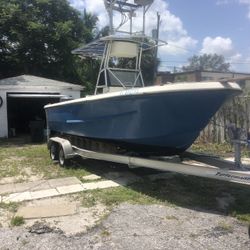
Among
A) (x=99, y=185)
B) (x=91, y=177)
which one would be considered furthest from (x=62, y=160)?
(x=99, y=185)

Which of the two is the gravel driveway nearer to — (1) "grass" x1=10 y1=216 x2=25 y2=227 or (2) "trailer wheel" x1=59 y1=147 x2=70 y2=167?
(1) "grass" x1=10 y1=216 x2=25 y2=227

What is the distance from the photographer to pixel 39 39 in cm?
2642

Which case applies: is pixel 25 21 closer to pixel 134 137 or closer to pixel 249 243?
pixel 134 137

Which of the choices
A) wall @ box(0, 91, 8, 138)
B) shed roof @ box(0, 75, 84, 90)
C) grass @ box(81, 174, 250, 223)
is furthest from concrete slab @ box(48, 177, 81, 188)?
shed roof @ box(0, 75, 84, 90)

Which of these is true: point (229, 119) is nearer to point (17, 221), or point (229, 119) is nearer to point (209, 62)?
point (17, 221)

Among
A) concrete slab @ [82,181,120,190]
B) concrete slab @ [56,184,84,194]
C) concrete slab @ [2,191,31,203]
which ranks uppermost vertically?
concrete slab @ [82,181,120,190]

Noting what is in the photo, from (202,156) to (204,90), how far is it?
1881 mm

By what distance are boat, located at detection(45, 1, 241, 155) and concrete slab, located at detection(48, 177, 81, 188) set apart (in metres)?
1.07

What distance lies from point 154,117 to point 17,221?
284 centimetres

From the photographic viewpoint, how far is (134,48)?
980 cm

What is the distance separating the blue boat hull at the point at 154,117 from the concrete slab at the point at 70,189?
47.8 inches

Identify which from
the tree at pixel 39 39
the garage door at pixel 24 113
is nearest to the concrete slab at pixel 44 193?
the garage door at pixel 24 113

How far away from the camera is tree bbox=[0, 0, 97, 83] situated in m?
26.0

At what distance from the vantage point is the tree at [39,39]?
85.4 ft
